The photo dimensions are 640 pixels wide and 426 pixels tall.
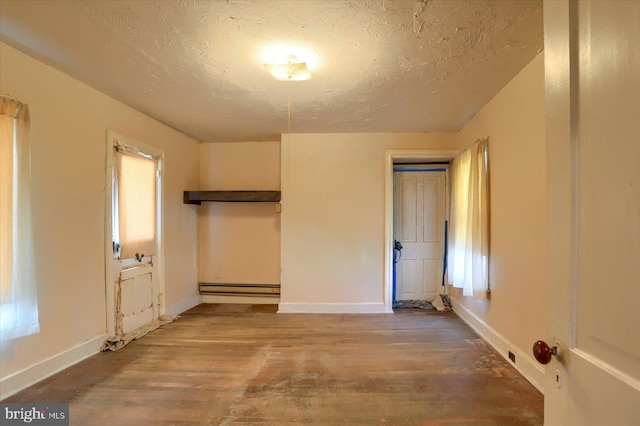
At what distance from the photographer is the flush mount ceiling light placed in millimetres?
1964

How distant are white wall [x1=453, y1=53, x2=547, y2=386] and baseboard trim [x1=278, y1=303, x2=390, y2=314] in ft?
4.39

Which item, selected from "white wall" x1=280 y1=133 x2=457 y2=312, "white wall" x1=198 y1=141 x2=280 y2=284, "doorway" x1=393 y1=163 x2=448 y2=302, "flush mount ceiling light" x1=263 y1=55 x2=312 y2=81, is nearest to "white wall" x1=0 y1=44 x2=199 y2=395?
"white wall" x1=198 y1=141 x2=280 y2=284

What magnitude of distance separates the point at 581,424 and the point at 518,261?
1.86 meters

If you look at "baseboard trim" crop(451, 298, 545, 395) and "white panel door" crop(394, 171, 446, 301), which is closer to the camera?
"baseboard trim" crop(451, 298, 545, 395)

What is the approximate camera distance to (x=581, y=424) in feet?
2.10

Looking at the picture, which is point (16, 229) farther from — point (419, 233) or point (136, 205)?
point (419, 233)

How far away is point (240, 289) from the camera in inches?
164

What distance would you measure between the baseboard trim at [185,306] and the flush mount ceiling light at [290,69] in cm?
316

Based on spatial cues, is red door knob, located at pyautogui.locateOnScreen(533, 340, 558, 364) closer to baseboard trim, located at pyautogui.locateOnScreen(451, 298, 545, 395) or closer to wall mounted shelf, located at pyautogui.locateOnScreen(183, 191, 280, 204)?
baseboard trim, located at pyautogui.locateOnScreen(451, 298, 545, 395)

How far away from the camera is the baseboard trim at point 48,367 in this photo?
6.14 feet

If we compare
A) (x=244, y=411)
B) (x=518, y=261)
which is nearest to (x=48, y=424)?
(x=244, y=411)

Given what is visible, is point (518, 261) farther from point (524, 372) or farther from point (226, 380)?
point (226, 380)

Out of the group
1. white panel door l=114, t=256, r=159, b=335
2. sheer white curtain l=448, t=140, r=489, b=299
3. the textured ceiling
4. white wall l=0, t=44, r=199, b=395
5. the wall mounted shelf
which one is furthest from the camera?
the wall mounted shelf

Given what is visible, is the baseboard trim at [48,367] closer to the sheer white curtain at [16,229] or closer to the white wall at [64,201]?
the white wall at [64,201]
